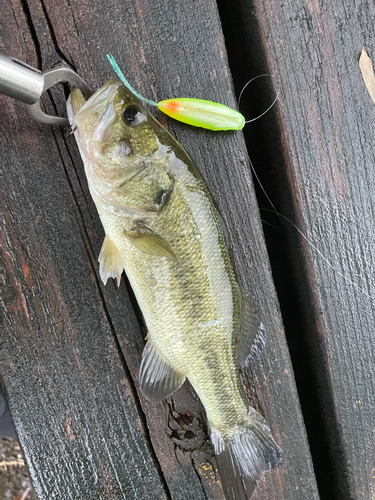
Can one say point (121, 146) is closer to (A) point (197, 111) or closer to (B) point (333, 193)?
(A) point (197, 111)

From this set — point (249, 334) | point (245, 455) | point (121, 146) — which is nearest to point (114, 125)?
point (121, 146)

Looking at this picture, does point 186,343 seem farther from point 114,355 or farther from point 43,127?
point 43,127

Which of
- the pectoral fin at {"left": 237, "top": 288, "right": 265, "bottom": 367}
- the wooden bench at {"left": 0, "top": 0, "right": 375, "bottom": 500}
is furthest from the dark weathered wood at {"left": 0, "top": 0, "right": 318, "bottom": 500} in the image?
the pectoral fin at {"left": 237, "top": 288, "right": 265, "bottom": 367}

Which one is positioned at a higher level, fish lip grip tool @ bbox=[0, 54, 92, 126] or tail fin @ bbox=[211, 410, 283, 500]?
fish lip grip tool @ bbox=[0, 54, 92, 126]

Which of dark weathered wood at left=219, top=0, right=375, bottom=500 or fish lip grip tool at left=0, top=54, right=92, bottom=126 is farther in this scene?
dark weathered wood at left=219, top=0, right=375, bottom=500

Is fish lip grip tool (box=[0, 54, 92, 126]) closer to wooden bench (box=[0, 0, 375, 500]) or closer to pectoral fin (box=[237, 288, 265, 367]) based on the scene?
wooden bench (box=[0, 0, 375, 500])

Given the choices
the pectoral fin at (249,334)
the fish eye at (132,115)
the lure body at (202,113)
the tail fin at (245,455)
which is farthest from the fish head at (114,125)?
the tail fin at (245,455)

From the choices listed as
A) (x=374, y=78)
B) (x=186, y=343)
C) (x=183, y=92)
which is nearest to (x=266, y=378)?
(x=186, y=343)
